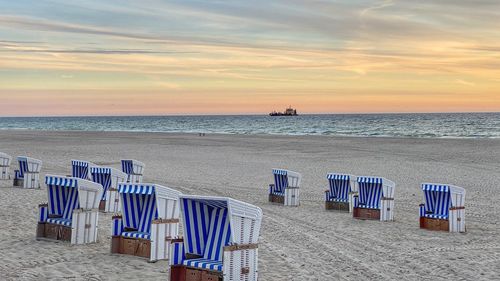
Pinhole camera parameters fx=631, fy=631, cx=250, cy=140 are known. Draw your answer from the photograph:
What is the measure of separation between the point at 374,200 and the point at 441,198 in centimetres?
186

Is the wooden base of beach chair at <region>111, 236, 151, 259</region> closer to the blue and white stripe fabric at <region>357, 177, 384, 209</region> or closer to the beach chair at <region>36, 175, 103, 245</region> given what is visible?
the beach chair at <region>36, 175, 103, 245</region>

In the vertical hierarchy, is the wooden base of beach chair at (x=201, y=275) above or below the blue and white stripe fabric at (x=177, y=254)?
below

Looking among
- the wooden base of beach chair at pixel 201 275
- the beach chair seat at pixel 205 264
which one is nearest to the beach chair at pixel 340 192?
the beach chair seat at pixel 205 264

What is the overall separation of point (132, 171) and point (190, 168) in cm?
1040

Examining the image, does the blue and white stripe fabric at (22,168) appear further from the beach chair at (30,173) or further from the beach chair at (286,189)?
the beach chair at (286,189)

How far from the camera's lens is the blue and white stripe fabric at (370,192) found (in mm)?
16219

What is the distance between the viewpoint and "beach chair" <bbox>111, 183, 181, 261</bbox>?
10.7 meters

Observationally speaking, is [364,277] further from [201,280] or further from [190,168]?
[190,168]

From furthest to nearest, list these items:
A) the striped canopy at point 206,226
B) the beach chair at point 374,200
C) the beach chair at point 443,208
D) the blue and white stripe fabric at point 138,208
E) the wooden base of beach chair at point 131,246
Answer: the beach chair at point 374,200
the beach chair at point 443,208
the blue and white stripe fabric at point 138,208
the wooden base of beach chair at point 131,246
the striped canopy at point 206,226

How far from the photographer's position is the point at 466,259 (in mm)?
11383

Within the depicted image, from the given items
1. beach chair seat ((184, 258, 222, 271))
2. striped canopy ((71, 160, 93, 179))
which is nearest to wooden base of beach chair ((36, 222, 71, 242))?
beach chair seat ((184, 258, 222, 271))

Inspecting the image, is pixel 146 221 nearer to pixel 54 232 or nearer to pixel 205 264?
pixel 54 232

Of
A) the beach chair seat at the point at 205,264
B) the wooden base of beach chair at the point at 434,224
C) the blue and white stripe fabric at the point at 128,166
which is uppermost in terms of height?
the blue and white stripe fabric at the point at 128,166

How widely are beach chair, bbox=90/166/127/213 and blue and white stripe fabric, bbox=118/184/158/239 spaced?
5.24 m
